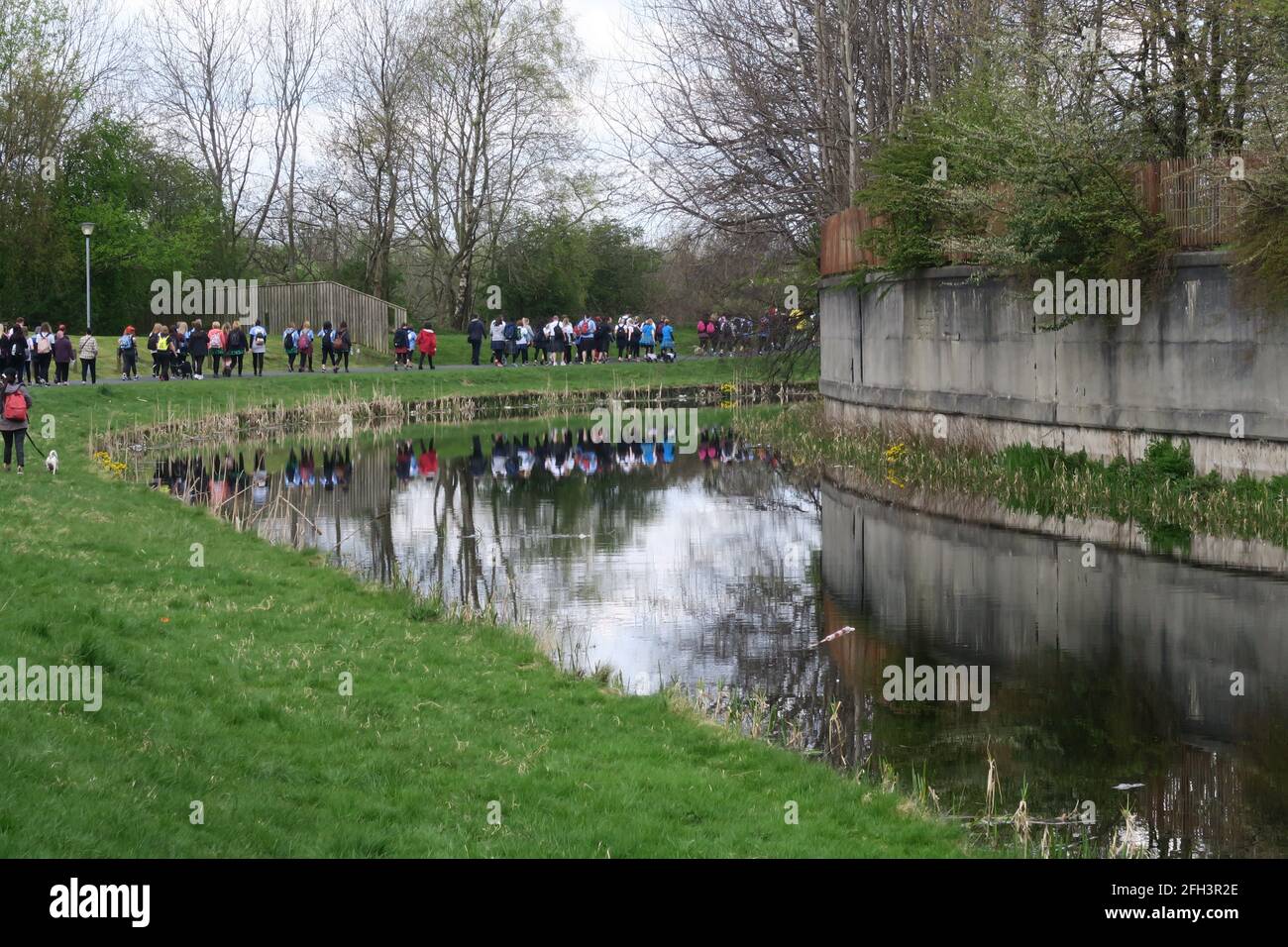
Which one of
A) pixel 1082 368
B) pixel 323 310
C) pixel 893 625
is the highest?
pixel 323 310

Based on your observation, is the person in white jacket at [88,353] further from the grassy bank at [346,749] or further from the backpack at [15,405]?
the grassy bank at [346,749]

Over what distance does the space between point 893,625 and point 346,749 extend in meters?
8.14

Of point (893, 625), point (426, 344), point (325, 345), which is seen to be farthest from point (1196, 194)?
point (426, 344)

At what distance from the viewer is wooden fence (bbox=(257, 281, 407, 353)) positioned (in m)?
56.7

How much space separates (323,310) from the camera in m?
57.2

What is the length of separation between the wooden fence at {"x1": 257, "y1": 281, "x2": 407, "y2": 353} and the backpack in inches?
1249

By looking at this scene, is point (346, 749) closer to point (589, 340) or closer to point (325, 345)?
point (325, 345)

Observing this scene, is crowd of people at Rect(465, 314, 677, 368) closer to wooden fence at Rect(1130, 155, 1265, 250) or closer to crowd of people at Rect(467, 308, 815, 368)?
crowd of people at Rect(467, 308, 815, 368)

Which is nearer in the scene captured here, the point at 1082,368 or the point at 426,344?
the point at 1082,368

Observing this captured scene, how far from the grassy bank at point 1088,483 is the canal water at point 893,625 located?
1368 millimetres

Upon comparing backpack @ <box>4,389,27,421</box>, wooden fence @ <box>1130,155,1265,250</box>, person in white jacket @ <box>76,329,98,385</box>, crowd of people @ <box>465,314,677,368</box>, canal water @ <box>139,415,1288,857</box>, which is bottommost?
canal water @ <box>139,415,1288,857</box>

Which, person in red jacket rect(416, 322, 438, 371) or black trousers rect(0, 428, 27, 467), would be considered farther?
person in red jacket rect(416, 322, 438, 371)

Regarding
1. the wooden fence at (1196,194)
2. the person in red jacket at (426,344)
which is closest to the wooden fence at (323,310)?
the person in red jacket at (426,344)

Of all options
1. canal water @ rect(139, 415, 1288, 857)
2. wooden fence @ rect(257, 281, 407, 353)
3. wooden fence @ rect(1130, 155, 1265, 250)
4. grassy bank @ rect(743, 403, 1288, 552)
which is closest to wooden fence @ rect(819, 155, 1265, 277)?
wooden fence @ rect(1130, 155, 1265, 250)
